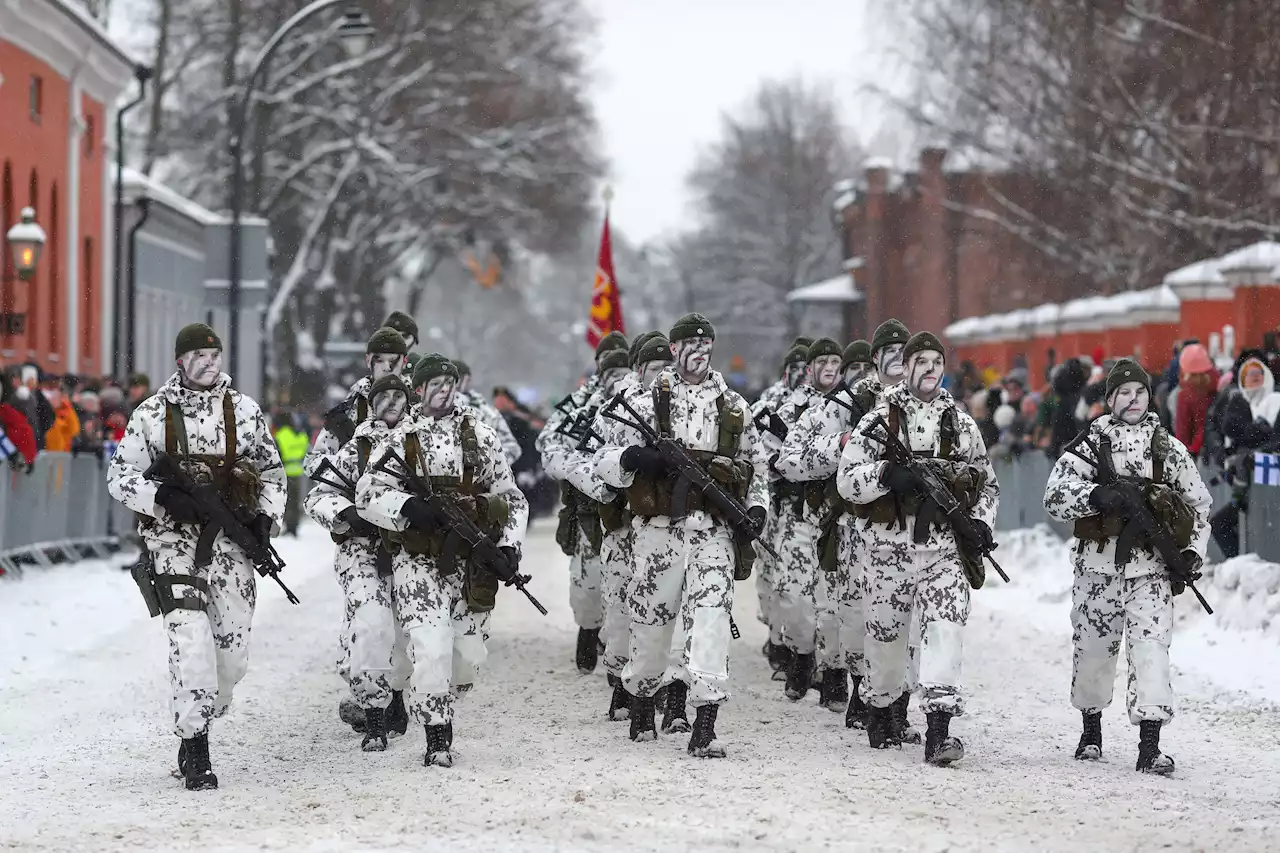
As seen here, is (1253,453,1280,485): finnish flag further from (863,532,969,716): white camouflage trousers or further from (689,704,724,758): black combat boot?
(689,704,724,758): black combat boot

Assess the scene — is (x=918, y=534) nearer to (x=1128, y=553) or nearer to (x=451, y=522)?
(x=1128, y=553)

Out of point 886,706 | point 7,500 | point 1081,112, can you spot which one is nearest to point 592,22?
point 1081,112

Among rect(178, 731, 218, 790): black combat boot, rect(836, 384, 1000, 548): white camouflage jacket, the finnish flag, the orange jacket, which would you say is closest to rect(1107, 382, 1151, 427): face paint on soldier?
rect(836, 384, 1000, 548): white camouflage jacket

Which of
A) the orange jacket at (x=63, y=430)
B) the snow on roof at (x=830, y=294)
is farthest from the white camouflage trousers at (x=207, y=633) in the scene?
the snow on roof at (x=830, y=294)

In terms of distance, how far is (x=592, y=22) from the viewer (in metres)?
49.2

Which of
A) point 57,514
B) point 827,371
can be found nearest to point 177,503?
point 827,371

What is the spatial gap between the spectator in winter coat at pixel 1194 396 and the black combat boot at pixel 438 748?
8.75 metres

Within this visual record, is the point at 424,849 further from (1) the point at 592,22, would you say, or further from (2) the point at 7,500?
(1) the point at 592,22

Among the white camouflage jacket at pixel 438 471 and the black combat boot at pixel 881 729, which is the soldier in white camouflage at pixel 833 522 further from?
the white camouflage jacket at pixel 438 471

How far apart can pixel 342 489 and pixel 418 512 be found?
0.86 m

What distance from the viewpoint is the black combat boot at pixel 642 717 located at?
35.5 feet

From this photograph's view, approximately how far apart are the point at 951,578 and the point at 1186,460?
1222 millimetres

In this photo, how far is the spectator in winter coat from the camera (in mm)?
17062

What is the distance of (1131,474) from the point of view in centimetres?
1034
